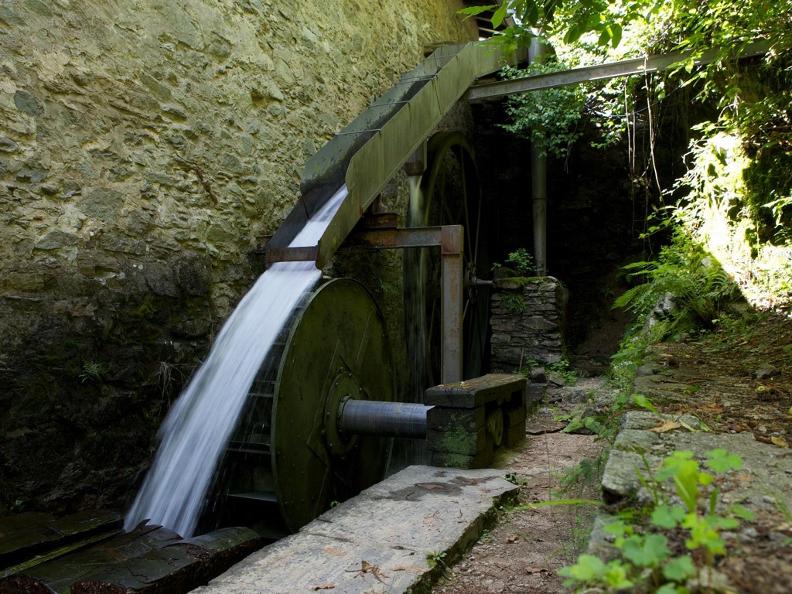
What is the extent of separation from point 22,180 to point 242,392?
154 cm

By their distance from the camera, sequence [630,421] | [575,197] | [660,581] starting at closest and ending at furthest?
[660,581]
[630,421]
[575,197]

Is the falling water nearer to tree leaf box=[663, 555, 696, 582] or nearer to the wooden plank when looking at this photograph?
tree leaf box=[663, 555, 696, 582]

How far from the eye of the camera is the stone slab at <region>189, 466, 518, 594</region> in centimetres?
184

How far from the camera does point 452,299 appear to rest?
176 inches

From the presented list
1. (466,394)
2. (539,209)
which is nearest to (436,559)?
(466,394)

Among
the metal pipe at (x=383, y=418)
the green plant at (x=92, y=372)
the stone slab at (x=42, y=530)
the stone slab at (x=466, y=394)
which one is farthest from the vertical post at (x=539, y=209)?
the stone slab at (x=42, y=530)

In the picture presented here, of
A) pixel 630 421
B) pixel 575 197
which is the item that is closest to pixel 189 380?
pixel 630 421

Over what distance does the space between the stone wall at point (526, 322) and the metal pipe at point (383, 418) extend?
4.22 meters

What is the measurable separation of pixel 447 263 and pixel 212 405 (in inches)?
81.9

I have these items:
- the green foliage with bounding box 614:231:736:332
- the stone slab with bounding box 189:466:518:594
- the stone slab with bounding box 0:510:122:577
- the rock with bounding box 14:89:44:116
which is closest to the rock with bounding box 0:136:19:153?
the rock with bounding box 14:89:44:116

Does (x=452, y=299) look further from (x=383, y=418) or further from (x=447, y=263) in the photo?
(x=383, y=418)

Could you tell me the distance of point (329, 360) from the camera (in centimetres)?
Answer: 371

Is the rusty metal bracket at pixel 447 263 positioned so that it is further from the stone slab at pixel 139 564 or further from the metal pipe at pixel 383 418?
the stone slab at pixel 139 564

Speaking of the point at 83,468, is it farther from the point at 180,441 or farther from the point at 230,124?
the point at 230,124
